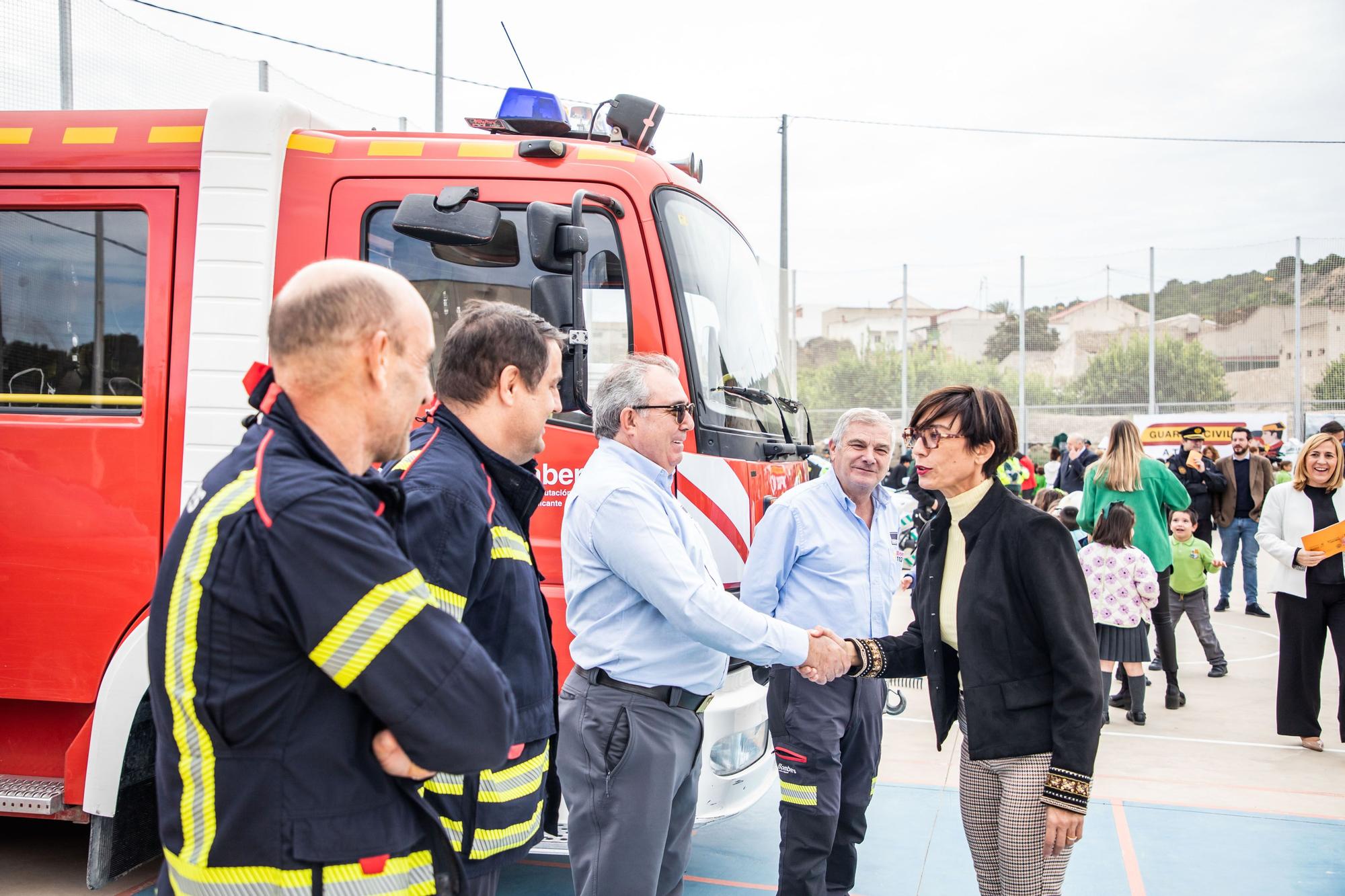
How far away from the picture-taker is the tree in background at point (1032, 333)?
2338 cm

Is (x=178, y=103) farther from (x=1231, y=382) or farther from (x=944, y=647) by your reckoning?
(x=1231, y=382)

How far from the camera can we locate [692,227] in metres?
4.02

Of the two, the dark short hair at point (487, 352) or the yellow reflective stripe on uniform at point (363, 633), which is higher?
the dark short hair at point (487, 352)

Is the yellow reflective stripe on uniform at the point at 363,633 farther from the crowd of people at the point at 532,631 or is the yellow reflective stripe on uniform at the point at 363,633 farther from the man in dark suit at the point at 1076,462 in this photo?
the man in dark suit at the point at 1076,462

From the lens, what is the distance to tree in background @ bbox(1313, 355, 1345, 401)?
803 inches

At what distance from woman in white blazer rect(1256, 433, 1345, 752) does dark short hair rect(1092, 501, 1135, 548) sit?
739mm

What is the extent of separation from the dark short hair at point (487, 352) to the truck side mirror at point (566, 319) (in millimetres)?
1204

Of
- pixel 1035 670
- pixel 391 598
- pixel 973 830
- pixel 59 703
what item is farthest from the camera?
pixel 59 703

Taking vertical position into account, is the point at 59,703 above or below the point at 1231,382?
below

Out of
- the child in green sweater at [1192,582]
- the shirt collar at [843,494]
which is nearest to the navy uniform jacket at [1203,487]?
the child in green sweater at [1192,582]

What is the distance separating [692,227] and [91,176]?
2.25 meters

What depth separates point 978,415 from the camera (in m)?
2.83

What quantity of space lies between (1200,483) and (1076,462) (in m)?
2.69

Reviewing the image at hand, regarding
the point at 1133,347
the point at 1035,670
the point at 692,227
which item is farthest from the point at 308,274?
the point at 1133,347
